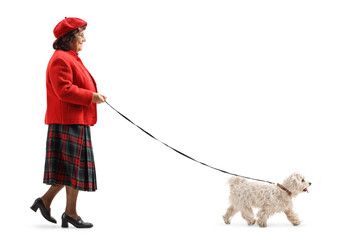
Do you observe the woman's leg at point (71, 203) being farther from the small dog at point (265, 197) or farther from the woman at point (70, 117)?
the small dog at point (265, 197)

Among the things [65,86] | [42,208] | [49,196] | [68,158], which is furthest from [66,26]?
[42,208]

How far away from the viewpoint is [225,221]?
5.37 metres

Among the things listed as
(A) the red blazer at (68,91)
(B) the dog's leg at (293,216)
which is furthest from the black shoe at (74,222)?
(B) the dog's leg at (293,216)

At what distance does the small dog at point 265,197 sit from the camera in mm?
5148

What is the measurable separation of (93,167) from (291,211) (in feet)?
6.16

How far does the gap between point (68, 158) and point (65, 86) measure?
25.8 inches

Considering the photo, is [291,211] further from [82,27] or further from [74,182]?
[82,27]

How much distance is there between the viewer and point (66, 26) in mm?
5141

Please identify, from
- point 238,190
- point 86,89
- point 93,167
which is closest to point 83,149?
point 93,167

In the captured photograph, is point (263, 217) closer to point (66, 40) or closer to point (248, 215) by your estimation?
point (248, 215)

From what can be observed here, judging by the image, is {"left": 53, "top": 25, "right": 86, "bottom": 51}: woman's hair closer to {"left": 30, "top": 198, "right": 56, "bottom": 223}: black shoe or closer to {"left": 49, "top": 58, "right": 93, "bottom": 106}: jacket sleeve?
{"left": 49, "top": 58, "right": 93, "bottom": 106}: jacket sleeve

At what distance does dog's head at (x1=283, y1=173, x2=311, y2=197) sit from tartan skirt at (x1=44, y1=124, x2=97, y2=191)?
1.80m

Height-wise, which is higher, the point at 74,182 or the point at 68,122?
the point at 68,122

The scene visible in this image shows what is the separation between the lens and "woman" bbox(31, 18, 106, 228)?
5008 millimetres
